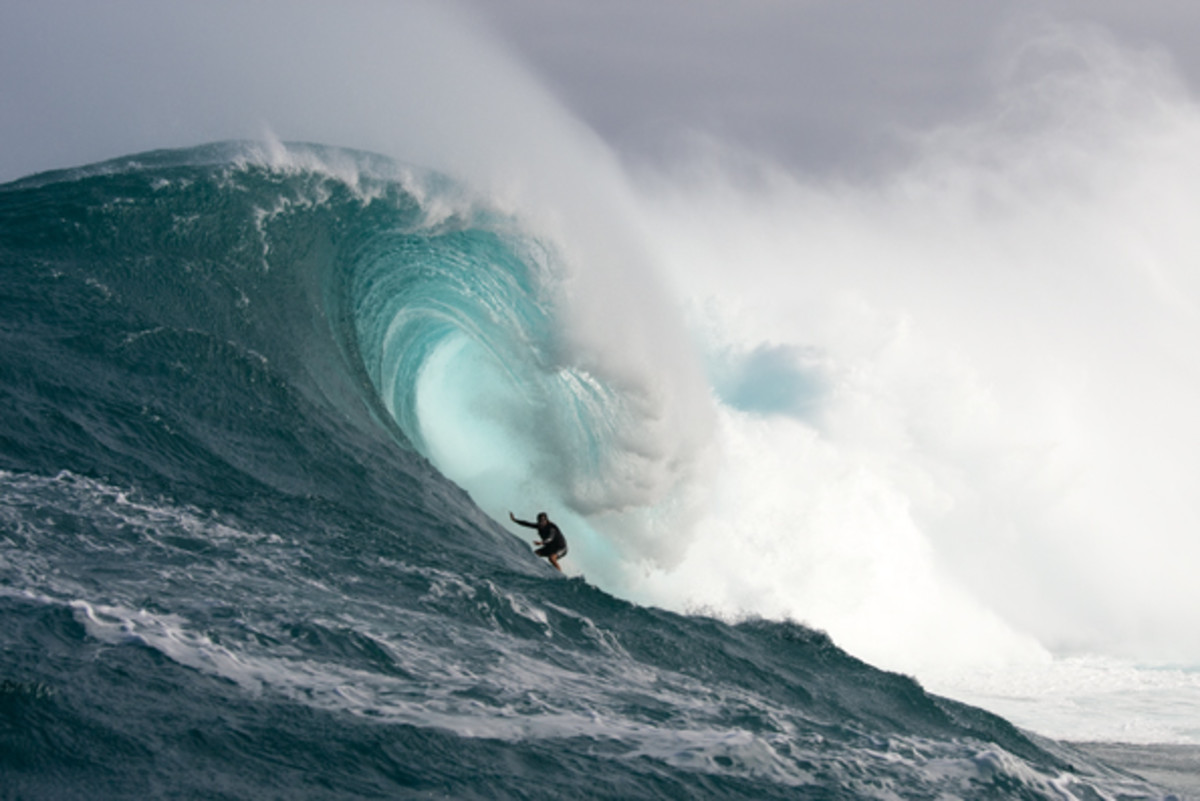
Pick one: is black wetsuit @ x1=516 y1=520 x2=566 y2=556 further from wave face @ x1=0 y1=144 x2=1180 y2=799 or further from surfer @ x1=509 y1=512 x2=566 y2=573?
wave face @ x1=0 y1=144 x2=1180 y2=799

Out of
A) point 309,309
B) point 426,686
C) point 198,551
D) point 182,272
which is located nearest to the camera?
point 426,686

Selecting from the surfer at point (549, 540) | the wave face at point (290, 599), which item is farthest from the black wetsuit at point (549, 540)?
the wave face at point (290, 599)

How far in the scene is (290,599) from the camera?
210 inches

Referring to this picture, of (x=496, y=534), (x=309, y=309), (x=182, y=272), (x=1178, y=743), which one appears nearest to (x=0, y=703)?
(x=496, y=534)

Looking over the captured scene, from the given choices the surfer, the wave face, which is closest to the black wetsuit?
the surfer

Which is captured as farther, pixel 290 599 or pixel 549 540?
pixel 549 540

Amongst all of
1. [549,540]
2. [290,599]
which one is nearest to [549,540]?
[549,540]

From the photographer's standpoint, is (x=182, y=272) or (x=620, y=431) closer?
(x=182, y=272)

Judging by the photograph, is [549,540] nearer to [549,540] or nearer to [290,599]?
[549,540]

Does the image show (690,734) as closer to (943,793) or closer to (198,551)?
(943,793)

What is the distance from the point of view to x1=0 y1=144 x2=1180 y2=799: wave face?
358 cm

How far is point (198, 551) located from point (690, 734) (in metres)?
3.61

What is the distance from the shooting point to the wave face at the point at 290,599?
141 inches

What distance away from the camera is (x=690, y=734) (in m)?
4.46
